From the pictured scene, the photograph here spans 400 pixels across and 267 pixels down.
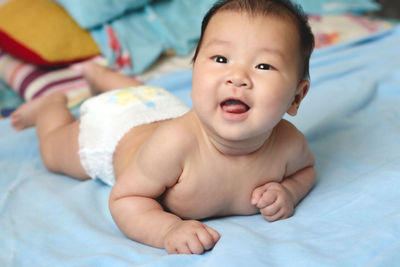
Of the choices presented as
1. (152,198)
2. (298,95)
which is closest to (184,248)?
(152,198)

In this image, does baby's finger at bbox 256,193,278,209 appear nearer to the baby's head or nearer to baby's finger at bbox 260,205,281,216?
baby's finger at bbox 260,205,281,216

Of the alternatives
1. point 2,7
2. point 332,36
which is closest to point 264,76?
point 2,7

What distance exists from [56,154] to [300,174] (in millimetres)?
656

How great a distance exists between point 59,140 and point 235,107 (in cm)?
66

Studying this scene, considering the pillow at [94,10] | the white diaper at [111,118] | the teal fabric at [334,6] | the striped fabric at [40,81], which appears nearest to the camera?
the white diaper at [111,118]

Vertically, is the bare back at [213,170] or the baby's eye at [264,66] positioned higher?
the baby's eye at [264,66]

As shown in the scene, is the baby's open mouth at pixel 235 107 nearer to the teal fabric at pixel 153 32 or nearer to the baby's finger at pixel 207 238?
the baby's finger at pixel 207 238

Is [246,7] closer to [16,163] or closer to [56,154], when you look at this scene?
[56,154]

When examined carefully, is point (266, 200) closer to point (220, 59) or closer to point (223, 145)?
point (223, 145)

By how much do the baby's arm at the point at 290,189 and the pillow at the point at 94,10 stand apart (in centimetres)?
120

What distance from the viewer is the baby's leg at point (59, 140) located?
1.19 metres

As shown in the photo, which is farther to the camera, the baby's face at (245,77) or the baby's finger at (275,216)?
the baby's finger at (275,216)

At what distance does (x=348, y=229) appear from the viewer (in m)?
0.83

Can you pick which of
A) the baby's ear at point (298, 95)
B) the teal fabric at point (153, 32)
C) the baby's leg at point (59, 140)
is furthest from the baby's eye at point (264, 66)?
the teal fabric at point (153, 32)
